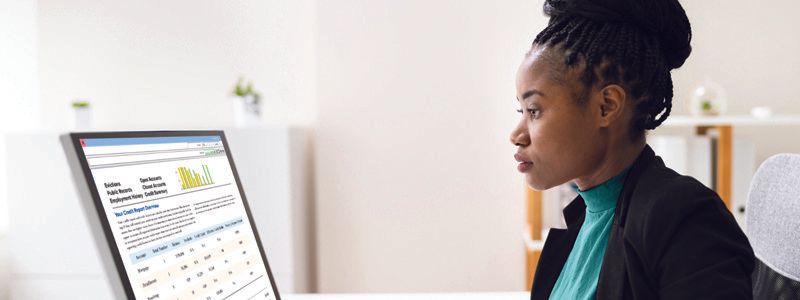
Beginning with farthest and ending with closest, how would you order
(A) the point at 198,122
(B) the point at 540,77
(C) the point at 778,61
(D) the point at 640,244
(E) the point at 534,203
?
1. (A) the point at 198,122
2. (C) the point at 778,61
3. (E) the point at 534,203
4. (B) the point at 540,77
5. (D) the point at 640,244

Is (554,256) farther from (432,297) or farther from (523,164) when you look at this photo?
(432,297)

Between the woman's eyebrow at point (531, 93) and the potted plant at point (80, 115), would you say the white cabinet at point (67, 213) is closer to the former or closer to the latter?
the potted plant at point (80, 115)

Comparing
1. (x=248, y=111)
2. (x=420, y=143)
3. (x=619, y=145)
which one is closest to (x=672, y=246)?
(x=619, y=145)

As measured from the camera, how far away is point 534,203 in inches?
105

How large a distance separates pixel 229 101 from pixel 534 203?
1.62 metres

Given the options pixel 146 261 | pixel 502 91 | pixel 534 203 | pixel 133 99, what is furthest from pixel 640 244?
→ pixel 133 99

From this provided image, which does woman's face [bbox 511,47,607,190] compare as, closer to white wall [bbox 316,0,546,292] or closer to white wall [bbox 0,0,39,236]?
white wall [bbox 316,0,546,292]

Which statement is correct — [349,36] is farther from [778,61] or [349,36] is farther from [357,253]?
[778,61]

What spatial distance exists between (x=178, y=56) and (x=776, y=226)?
293 centimetres

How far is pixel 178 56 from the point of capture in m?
3.37

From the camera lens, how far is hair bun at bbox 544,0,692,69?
2.60ft

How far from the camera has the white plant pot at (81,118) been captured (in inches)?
118

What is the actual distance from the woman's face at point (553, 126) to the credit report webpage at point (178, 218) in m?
0.45

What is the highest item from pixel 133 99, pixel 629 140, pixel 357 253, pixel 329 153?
pixel 133 99
